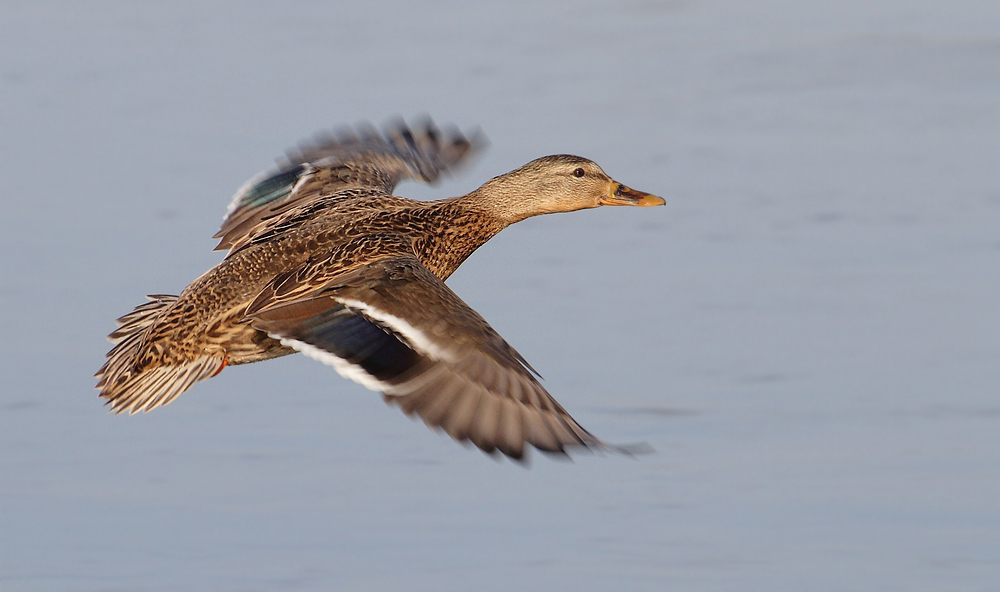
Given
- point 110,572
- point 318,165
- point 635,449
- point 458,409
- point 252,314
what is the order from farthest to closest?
point 318,165
point 110,572
point 252,314
point 458,409
point 635,449

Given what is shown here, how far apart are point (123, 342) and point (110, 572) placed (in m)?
1.03

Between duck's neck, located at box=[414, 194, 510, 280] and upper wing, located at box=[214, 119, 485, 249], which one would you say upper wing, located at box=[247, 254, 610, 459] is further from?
upper wing, located at box=[214, 119, 485, 249]

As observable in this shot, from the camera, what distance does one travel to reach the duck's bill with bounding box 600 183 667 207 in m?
9.24

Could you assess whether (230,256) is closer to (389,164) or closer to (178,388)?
(178,388)

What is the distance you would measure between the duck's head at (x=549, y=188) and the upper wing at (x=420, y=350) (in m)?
1.11

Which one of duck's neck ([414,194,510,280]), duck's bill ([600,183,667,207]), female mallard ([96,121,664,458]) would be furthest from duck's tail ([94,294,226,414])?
duck's bill ([600,183,667,207])

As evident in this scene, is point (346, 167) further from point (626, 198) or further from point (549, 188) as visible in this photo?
point (626, 198)

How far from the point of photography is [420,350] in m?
7.43

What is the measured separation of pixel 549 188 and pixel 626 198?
16.0 inches

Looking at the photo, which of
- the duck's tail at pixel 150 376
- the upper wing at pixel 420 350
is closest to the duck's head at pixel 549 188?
the upper wing at pixel 420 350

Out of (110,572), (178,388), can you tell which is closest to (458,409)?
(178,388)

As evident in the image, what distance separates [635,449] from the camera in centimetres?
661

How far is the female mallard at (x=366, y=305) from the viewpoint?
7219 millimetres

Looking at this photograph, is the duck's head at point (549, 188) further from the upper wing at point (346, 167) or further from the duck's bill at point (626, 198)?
the upper wing at point (346, 167)
